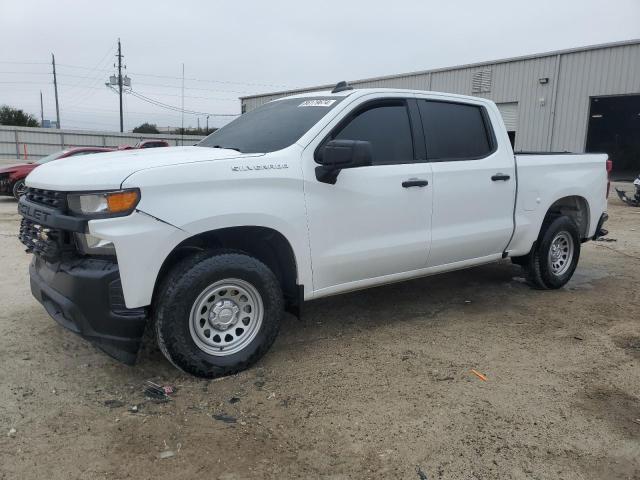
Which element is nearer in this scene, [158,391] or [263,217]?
[158,391]

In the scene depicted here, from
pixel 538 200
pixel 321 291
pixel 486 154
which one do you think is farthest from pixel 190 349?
pixel 538 200

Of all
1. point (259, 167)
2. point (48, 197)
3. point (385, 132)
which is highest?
point (385, 132)

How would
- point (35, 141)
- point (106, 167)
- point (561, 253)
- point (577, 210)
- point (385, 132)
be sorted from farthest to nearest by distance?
point (35, 141) < point (577, 210) < point (561, 253) < point (385, 132) < point (106, 167)

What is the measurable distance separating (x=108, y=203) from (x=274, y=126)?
1.61 metres

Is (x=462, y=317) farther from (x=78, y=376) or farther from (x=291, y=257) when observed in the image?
(x=78, y=376)

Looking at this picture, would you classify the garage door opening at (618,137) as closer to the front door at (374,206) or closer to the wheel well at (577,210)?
the wheel well at (577,210)

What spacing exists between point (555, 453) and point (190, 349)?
7.17ft

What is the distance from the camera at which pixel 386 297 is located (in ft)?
18.6

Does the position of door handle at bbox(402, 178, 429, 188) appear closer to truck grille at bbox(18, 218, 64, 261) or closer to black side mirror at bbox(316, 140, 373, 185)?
black side mirror at bbox(316, 140, 373, 185)

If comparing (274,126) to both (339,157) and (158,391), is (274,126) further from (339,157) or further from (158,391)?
(158,391)

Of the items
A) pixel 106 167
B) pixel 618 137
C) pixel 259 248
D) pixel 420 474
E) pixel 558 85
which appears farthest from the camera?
pixel 618 137

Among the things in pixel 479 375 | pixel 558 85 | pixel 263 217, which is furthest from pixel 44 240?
pixel 558 85

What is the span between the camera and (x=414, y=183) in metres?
4.40

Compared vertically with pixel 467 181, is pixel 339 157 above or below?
above
